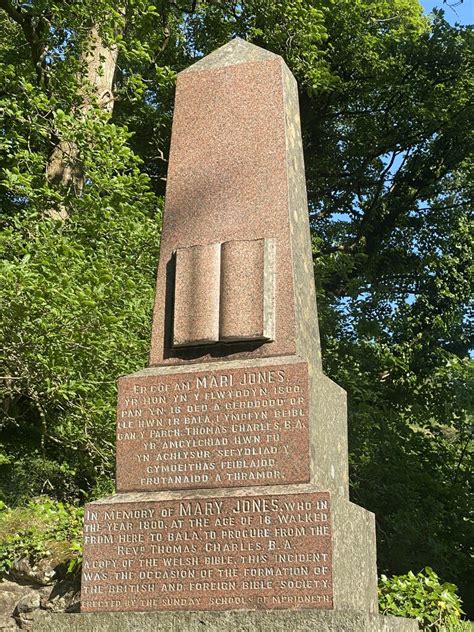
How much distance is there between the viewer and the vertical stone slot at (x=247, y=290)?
574 cm

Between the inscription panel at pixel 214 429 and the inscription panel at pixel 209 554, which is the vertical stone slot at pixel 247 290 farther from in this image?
the inscription panel at pixel 209 554

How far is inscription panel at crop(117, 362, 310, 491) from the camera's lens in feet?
17.5

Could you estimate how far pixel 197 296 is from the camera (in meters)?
5.95

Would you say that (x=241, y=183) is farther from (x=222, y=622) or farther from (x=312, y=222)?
(x=312, y=222)

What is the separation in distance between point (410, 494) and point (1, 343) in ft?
21.7

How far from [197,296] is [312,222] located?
47.0 ft

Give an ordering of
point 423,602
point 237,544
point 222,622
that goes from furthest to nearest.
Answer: point 423,602, point 237,544, point 222,622

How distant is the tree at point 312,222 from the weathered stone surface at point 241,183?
3.90 m

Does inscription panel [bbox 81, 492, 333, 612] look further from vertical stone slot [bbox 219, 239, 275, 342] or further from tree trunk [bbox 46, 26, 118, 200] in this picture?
tree trunk [bbox 46, 26, 118, 200]

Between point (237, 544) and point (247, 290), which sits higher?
point (247, 290)

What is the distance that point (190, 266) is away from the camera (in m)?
6.05

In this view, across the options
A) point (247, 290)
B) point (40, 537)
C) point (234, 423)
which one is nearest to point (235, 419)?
point (234, 423)

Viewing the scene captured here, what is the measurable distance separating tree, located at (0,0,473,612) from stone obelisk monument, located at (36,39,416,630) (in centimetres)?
410

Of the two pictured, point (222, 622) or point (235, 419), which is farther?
point (235, 419)
